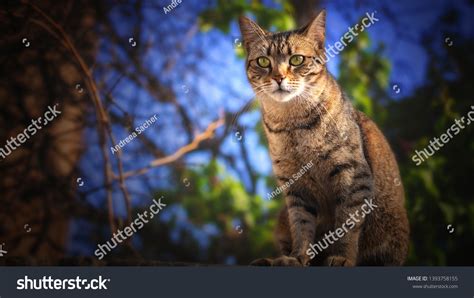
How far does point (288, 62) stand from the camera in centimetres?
247

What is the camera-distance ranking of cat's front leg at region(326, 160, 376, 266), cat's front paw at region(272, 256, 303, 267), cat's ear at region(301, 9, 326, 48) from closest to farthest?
cat's front paw at region(272, 256, 303, 267), cat's front leg at region(326, 160, 376, 266), cat's ear at region(301, 9, 326, 48)

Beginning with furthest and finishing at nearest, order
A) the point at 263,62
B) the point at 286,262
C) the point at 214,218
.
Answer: the point at 214,218, the point at 263,62, the point at 286,262

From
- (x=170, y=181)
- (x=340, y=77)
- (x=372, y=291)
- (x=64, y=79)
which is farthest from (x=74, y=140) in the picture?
(x=372, y=291)

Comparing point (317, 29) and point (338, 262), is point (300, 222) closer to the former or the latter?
point (338, 262)

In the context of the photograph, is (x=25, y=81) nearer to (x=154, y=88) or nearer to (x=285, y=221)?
(x=154, y=88)

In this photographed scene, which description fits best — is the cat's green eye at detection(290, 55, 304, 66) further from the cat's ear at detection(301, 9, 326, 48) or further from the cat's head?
the cat's ear at detection(301, 9, 326, 48)

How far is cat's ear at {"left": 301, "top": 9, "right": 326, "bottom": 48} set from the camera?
2498 mm

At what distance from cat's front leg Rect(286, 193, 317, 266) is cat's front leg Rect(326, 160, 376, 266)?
0.39 ft

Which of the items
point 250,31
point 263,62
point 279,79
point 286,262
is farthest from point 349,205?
point 250,31

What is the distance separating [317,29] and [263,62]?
0.28 m

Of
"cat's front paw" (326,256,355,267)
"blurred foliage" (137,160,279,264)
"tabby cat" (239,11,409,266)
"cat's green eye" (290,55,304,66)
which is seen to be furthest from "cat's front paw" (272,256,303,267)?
"blurred foliage" (137,160,279,264)

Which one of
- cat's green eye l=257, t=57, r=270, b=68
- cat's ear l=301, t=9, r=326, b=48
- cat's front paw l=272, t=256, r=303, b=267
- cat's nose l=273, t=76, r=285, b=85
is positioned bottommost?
cat's front paw l=272, t=256, r=303, b=267

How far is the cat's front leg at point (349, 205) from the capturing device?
7.86 feet

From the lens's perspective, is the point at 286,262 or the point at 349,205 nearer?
the point at 286,262
